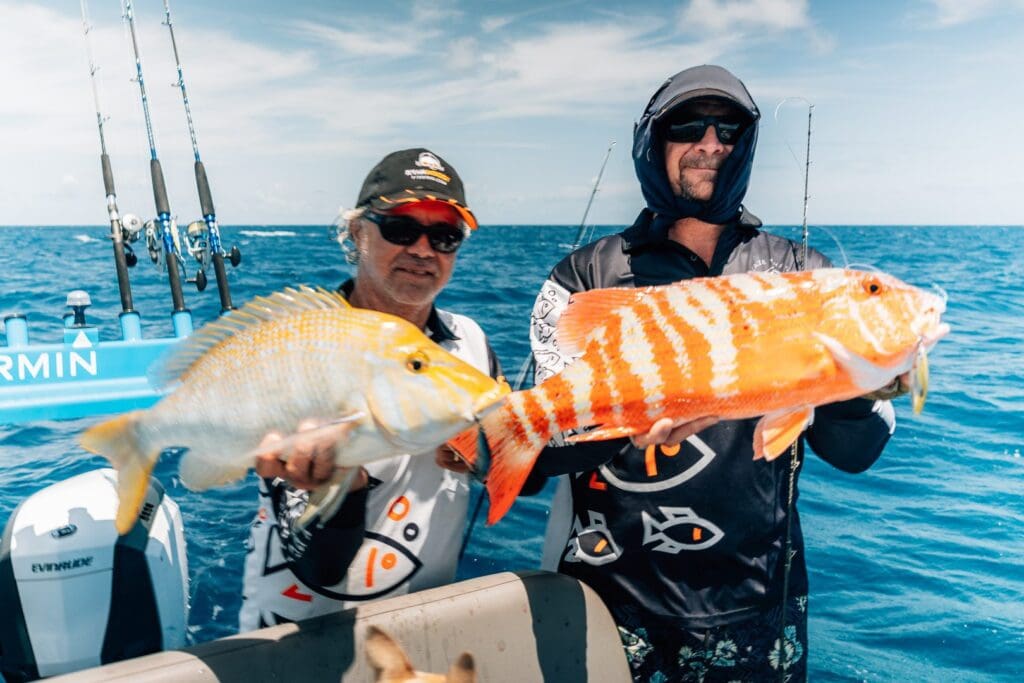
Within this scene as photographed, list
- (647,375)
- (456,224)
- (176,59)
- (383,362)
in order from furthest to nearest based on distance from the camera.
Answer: (176,59)
(456,224)
(647,375)
(383,362)

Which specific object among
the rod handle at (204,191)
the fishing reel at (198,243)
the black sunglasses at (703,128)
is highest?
the rod handle at (204,191)

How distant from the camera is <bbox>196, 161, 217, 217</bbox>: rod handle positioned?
745 centimetres

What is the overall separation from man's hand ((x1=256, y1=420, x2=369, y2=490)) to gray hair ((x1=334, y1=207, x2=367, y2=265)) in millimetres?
1124

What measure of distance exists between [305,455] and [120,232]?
703cm

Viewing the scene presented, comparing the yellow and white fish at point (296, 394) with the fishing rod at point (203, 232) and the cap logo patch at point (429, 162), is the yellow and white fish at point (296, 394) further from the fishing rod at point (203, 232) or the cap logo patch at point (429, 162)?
the fishing rod at point (203, 232)

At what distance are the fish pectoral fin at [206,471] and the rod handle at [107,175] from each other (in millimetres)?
7088

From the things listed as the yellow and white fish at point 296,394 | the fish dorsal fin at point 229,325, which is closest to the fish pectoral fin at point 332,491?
the yellow and white fish at point 296,394

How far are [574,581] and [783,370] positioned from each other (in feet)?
4.62

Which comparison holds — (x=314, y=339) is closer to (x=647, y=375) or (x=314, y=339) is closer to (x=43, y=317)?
(x=647, y=375)

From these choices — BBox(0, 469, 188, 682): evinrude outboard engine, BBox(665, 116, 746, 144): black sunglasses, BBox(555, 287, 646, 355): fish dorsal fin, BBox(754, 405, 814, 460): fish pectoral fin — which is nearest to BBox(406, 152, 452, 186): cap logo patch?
BBox(555, 287, 646, 355): fish dorsal fin

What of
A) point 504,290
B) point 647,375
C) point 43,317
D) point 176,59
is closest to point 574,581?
point 647,375

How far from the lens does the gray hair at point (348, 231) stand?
2574 mm

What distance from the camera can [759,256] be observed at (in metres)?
2.76

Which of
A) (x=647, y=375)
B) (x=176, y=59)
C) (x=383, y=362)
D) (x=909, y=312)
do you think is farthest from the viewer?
(x=176, y=59)
